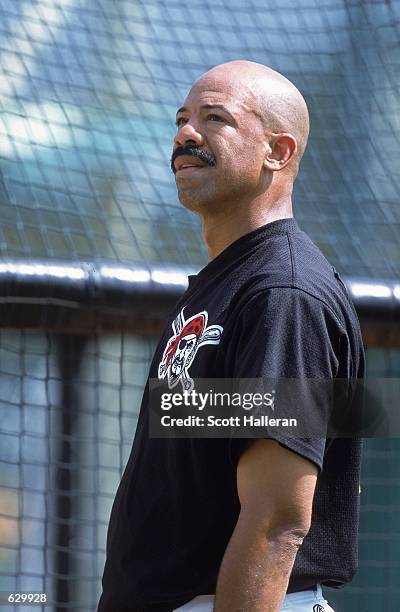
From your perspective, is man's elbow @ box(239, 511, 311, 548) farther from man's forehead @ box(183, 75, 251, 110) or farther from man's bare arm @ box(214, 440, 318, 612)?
man's forehead @ box(183, 75, 251, 110)

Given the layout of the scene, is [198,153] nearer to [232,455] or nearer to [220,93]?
[220,93]

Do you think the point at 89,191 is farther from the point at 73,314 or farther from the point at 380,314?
the point at 380,314

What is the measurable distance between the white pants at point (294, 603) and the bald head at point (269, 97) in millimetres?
598

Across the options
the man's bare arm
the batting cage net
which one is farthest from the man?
the batting cage net

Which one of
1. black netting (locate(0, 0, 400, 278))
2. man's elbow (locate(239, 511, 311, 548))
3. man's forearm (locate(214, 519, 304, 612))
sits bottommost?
man's forearm (locate(214, 519, 304, 612))

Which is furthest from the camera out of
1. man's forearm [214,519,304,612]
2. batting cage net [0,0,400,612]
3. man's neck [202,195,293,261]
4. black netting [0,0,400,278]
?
black netting [0,0,400,278]

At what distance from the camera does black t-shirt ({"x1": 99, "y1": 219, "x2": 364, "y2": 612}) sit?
1266mm

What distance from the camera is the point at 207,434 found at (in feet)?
4.32

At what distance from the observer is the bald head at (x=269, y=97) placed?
1.59 metres

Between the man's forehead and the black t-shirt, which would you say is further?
the man's forehead

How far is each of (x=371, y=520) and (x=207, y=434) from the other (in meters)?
1.70

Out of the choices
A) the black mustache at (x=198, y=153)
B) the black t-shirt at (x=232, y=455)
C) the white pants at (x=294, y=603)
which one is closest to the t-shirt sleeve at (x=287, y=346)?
the black t-shirt at (x=232, y=455)

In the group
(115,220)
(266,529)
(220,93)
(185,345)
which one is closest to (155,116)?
(115,220)

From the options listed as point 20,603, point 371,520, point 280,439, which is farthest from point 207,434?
point 371,520
